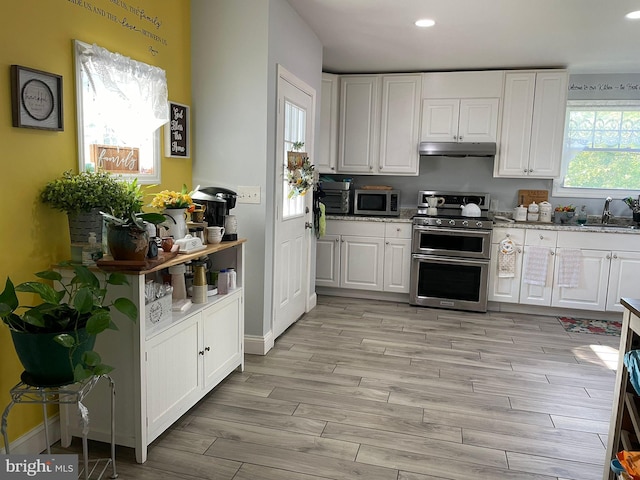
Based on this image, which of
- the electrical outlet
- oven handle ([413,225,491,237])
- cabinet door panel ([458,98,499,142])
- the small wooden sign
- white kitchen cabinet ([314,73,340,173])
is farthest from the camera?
white kitchen cabinet ([314,73,340,173])

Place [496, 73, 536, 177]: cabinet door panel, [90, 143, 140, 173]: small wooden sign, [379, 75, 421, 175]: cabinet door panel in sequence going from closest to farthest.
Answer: [90, 143, 140, 173]: small wooden sign, [496, 73, 536, 177]: cabinet door panel, [379, 75, 421, 175]: cabinet door panel

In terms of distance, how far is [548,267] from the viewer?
185 inches

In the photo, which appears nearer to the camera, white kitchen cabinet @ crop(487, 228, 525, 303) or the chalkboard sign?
the chalkboard sign

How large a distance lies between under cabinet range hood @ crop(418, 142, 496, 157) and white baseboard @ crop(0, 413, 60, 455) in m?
4.10

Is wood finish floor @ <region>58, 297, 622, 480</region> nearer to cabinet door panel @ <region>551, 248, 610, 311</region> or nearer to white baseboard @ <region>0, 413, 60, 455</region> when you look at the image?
white baseboard @ <region>0, 413, 60, 455</region>

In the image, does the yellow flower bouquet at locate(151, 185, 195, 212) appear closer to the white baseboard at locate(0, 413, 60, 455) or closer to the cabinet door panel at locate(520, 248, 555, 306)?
the white baseboard at locate(0, 413, 60, 455)

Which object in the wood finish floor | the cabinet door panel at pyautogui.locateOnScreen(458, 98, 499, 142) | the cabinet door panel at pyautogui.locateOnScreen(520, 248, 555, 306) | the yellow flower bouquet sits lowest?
the wood finish floor

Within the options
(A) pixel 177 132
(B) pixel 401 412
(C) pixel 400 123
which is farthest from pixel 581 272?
(A) pixel 177 132

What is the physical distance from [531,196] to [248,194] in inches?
134

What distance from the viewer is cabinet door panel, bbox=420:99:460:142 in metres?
5.05

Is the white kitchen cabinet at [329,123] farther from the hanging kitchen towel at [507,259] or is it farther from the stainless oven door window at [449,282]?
the hanging kitchen towel at [507,259]

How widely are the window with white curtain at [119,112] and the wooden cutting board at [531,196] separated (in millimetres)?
3942

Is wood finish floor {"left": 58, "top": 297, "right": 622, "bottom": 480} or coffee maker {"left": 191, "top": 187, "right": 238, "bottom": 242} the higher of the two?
coffee maker {"left": 191, "top": 187, "right": 238, "bottom": 242}

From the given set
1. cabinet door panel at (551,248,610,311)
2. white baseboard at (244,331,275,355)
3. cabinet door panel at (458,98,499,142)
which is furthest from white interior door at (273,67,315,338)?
cabinet door panel at (551,248,610,311)
